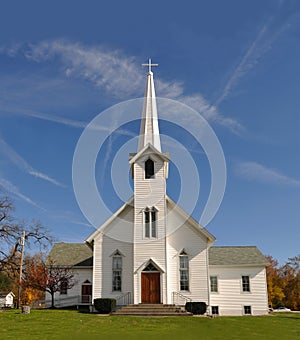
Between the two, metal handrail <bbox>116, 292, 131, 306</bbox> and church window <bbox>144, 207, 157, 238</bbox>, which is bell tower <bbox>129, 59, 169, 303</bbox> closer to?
church window <bbox>144, 207, 157, 238</bbox>

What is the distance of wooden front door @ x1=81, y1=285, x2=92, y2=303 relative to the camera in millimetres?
33656

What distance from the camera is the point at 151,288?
94.6 ft

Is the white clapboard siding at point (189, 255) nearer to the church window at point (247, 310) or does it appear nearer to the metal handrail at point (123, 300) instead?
the metal handrail at point (123, 300)

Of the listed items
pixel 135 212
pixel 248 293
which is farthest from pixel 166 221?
pixel 248 293

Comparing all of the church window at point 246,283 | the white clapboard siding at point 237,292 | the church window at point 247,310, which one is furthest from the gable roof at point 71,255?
the church window at point 247,310

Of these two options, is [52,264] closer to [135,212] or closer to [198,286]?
[135,212]

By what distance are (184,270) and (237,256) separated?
7.06 m

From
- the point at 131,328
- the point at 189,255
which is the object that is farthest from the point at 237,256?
the point at 131,328

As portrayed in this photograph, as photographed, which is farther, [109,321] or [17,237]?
[17,237]

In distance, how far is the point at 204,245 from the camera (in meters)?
30.2

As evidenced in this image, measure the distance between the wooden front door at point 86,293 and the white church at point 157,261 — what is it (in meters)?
0.08

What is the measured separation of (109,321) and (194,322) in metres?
4.50

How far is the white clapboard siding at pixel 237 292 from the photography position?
3225 centimetres

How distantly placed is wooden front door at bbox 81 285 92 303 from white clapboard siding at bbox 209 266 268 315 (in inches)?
385
